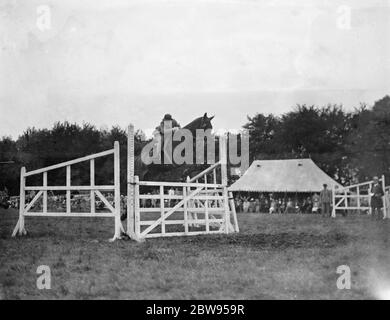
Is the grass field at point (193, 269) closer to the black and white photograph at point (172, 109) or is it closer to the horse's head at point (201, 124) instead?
the black and white photograph at point (172, 109)

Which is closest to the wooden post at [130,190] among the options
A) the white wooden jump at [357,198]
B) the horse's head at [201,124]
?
the horse's head at [201,124]

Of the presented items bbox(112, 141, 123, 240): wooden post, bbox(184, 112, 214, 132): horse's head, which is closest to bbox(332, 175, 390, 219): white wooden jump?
bbox(184, 112, 214, 132): horse's head

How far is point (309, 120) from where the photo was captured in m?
54.4

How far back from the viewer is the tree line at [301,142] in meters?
45.8

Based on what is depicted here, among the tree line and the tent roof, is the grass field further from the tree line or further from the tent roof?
the tree line

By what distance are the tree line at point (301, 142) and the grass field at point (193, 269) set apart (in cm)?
3448

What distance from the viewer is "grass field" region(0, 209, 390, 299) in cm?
498

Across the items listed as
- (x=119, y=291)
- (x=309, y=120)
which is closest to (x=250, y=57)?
(x=119, y=291)

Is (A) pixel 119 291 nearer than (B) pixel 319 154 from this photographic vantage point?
Yes

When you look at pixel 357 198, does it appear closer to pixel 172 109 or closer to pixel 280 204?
pixel 172 109

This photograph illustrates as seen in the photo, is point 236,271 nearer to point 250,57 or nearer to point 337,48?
point 337,48

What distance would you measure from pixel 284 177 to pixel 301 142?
14837 mm
